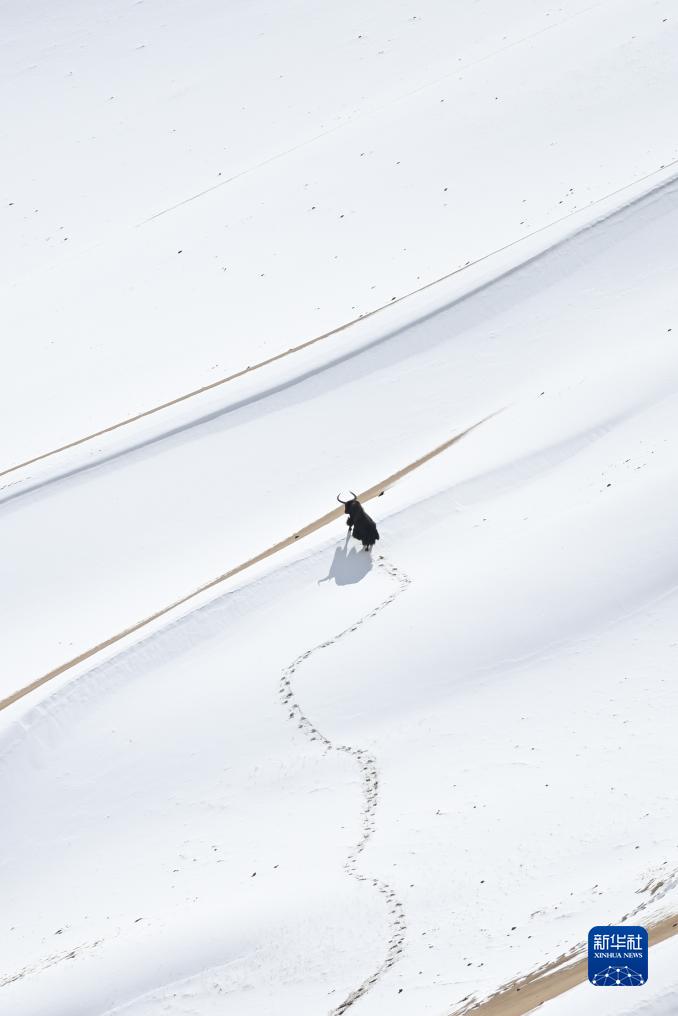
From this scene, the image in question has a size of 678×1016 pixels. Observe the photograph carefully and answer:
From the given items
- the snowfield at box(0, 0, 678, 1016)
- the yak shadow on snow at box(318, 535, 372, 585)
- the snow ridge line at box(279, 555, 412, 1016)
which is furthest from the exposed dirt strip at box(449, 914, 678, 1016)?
the yak shadow on snow at box(318, 535, 372, 585)

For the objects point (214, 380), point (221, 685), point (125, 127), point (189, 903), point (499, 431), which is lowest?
point (189, 903)

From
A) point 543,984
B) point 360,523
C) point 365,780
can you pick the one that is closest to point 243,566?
point 360,523

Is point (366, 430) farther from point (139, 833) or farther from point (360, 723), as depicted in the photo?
point (139, 833)

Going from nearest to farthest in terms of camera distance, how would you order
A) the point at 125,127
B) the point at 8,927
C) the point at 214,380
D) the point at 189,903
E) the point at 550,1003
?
1. the point at 550,1003
2. the point at 189,903
3. the point at 8,927
4. the point at 214,380
5. the point at 125,127

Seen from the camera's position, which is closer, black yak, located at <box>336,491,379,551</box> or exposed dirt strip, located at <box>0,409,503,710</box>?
black yak, located at <box>336,491,379,551</box>

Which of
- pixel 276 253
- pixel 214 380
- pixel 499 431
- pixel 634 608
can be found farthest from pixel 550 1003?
pixel 276 253

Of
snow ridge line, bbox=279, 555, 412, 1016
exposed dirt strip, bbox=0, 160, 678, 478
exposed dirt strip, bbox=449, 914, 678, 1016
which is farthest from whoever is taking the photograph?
exposed dirt strip, bbox=0, 160, 678, 478

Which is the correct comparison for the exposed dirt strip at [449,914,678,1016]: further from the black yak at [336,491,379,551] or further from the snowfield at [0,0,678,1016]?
the black yak at [336,491,379,551]

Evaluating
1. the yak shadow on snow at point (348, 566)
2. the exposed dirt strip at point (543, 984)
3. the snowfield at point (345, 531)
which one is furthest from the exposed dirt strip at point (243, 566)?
the exposed dirt strip at point (543, 984)
